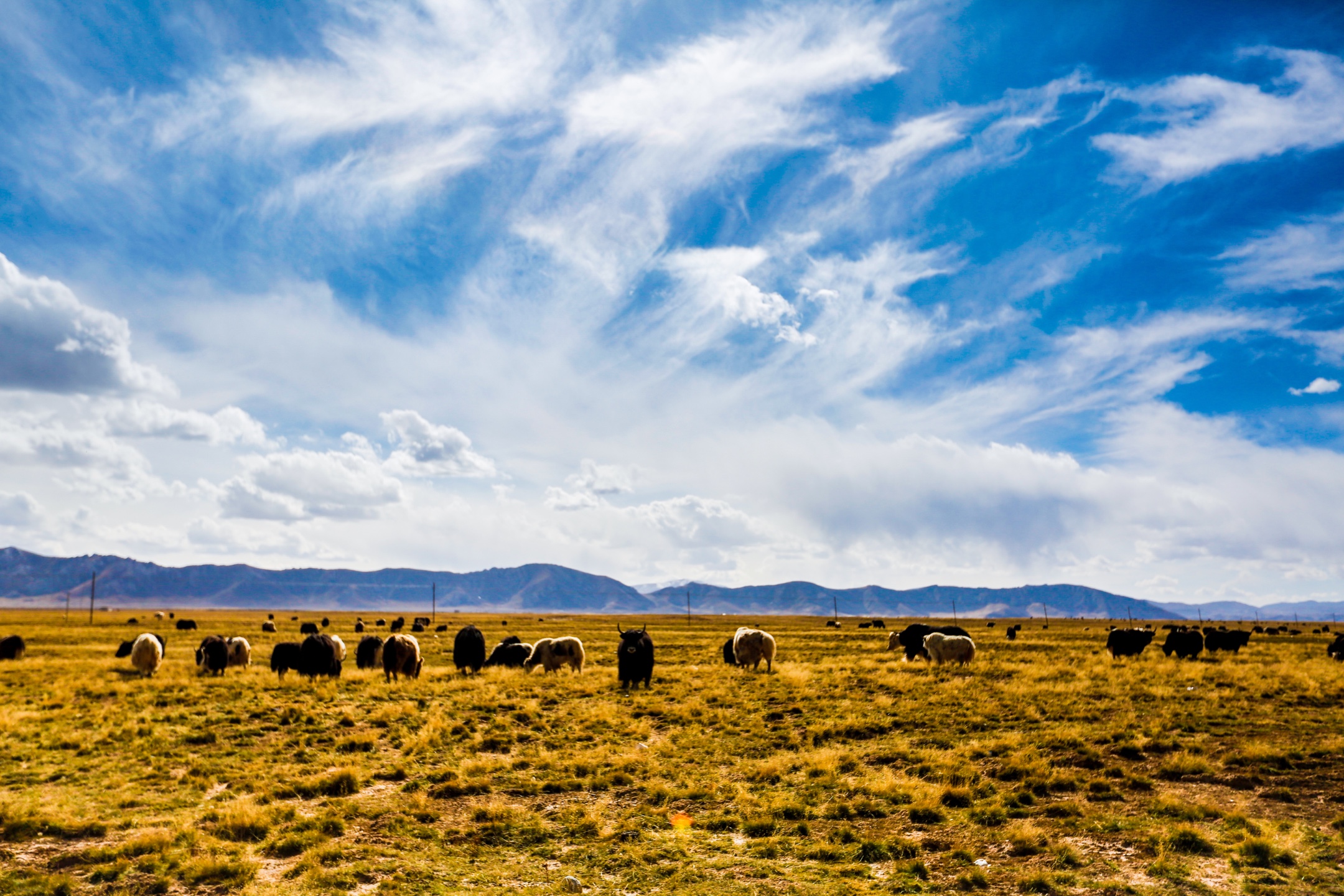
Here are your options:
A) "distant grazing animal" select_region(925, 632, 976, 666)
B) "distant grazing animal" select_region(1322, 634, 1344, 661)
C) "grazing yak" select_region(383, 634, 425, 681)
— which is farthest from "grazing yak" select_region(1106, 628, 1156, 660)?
"grazing yak" select_region(383, 634, 425, 681)

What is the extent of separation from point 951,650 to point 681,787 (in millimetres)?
21977

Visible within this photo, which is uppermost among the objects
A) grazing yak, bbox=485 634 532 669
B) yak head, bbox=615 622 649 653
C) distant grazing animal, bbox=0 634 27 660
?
yak head, bbox=615 622 649 653

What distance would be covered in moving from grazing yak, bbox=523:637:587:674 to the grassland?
503cm

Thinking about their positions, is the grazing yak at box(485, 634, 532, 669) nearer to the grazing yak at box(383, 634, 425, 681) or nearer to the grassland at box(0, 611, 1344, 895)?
the grazing yak at box(383, 634, 425, 681)

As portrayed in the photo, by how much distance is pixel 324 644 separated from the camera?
92.8ft

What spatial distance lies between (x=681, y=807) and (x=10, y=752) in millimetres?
17096

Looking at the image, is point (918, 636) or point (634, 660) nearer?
point (634, 660)

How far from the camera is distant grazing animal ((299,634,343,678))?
2806cm

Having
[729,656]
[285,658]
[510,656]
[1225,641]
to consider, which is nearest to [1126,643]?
[1225,641]

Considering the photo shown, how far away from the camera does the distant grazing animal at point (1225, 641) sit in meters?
45.8

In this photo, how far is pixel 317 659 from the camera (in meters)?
28.1

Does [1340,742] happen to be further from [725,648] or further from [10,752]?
[10,752]

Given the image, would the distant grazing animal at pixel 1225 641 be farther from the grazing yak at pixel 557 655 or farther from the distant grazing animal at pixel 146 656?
the distant grazing animal at pixel 146 656

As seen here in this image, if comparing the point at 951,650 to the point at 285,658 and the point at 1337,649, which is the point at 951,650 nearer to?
the point at 1337,649
